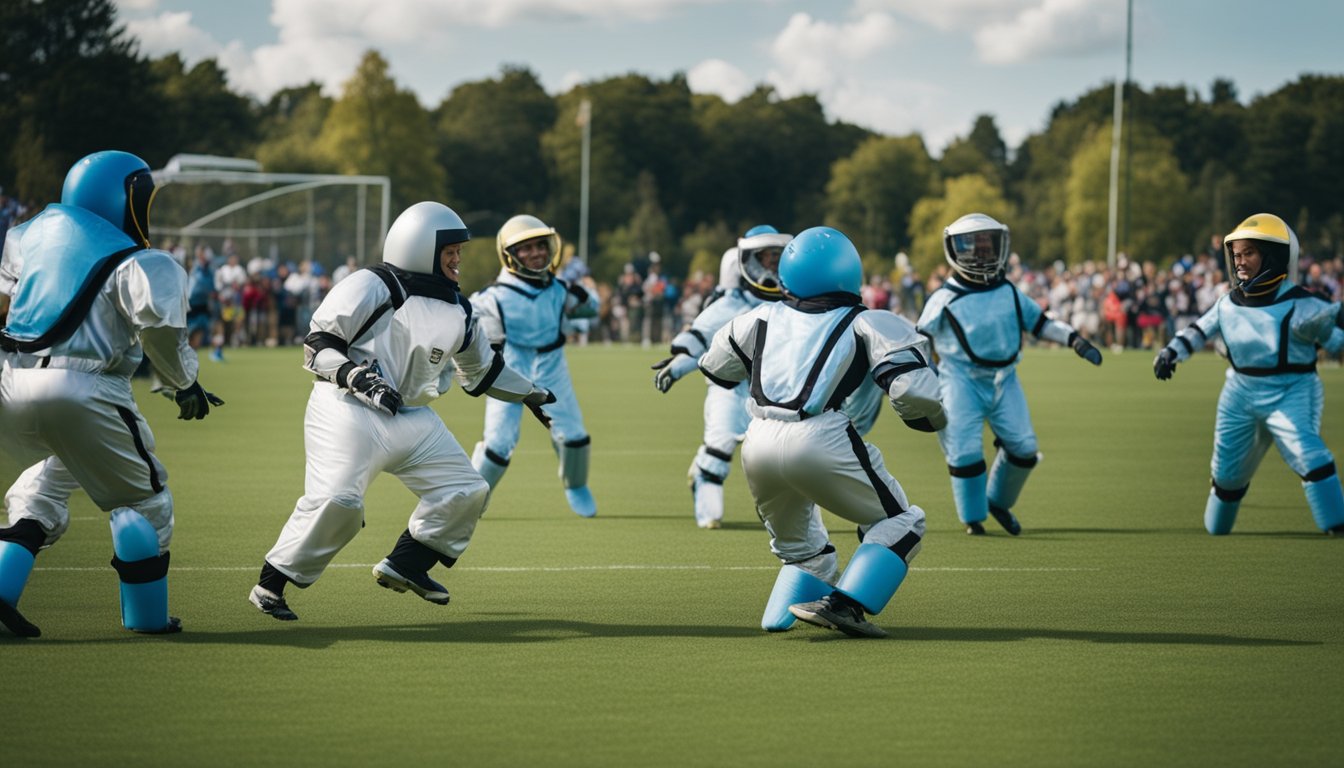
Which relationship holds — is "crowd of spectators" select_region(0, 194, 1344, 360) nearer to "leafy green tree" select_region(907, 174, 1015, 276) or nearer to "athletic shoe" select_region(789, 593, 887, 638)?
"athletic shoe" select_region(789, 593, 887, 638)

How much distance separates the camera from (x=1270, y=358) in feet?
37.9

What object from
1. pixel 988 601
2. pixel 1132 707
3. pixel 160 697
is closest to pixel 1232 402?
pixel 988 601

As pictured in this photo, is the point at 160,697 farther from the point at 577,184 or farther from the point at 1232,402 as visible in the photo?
the point at 577,184

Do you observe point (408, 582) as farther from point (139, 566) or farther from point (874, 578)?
point (874, 578)

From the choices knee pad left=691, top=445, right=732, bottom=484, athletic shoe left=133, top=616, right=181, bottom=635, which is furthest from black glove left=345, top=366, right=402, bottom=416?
knee pad left=691, top=445, right=732, bottom=484

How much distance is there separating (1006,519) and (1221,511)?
60.6 inches

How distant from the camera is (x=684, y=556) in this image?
1070 centimetres

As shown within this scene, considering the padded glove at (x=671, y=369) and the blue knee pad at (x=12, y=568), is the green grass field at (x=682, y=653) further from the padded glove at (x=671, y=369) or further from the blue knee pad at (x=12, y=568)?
the padded glove at (x=671, y=369)

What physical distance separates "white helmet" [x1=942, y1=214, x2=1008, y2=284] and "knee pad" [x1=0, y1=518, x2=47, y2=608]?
22.1 ft

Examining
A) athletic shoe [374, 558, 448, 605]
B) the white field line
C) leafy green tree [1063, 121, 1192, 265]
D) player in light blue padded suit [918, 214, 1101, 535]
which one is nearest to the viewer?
athletic shoe [374, 558, 448, 605]

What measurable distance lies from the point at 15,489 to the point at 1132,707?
5.14 metres

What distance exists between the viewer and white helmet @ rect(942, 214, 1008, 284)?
38.9ft

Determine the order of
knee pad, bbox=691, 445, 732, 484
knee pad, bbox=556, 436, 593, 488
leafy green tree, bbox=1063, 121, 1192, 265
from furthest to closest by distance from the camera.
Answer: leafy green tree, bbox=1063, 121, 1192, 265
knee pad, bbox=556, 436, 593, 488
knee pad, bbox=691, 445, 732, 484

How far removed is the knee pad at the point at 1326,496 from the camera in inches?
459
